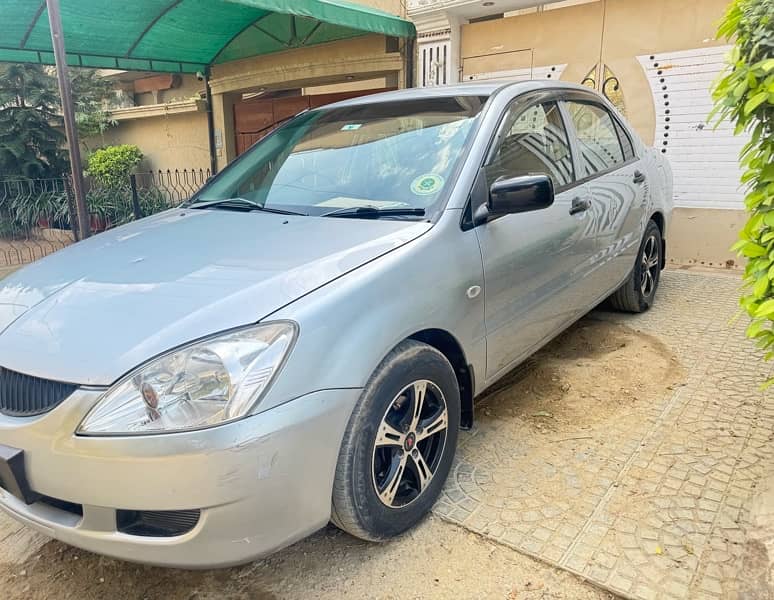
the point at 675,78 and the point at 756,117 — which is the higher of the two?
the point at 675,78

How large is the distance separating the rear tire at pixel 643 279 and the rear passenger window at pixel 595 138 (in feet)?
2.61

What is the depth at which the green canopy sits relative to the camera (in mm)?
6176

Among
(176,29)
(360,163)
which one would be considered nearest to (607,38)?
(360,163)

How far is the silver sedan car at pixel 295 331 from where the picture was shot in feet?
5.61

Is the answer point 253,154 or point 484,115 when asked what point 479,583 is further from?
point 253,154

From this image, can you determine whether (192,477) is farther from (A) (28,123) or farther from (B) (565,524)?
(A) (28,123)

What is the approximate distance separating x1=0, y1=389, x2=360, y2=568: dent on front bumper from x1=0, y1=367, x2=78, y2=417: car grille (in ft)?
0.12

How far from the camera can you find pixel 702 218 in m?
6.34

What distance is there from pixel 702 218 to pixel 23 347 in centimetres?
647

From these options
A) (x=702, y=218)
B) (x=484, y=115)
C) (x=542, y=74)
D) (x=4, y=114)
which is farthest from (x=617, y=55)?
(x=4, y=114)

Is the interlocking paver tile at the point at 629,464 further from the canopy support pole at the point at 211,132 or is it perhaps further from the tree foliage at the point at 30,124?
the tree foliage at the point at 30,124

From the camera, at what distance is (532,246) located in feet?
9.70

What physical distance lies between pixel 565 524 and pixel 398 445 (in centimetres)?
78

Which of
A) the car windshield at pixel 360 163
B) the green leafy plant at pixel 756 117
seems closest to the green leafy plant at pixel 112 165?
the car windshield at pixel 360 163
